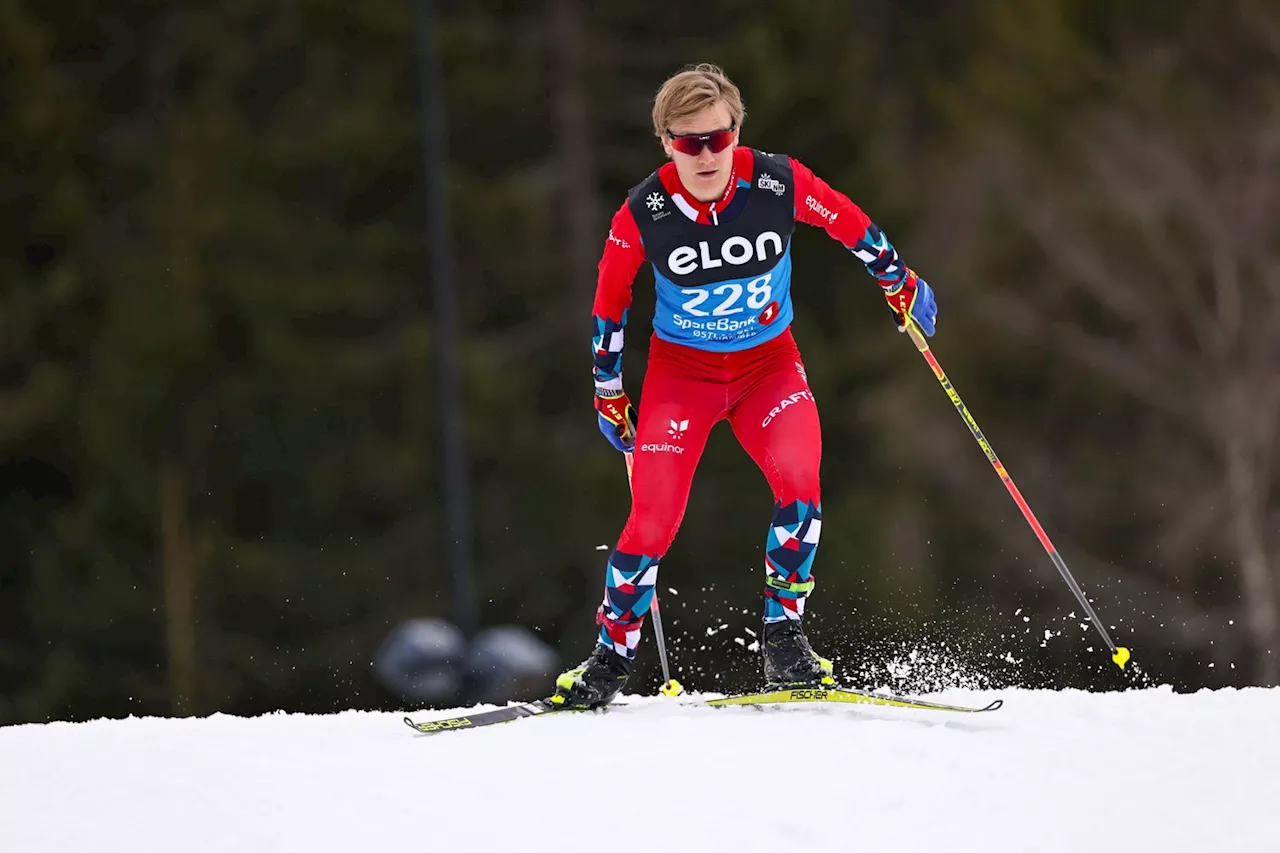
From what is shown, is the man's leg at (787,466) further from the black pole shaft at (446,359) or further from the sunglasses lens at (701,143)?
the black pole shaft at (446,359)

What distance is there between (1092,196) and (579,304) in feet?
19.7

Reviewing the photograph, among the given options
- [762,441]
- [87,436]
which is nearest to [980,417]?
[87,436]

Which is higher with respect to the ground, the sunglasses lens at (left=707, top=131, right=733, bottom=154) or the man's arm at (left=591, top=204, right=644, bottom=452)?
the sunglasses lens at (left=707, top=131, right=733, bottom=154)

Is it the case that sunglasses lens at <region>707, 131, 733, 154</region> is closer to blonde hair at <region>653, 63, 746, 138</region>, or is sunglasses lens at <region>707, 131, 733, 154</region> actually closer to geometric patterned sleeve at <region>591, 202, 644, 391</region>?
blonde hair at <region>653, 63, 746, 138</region>

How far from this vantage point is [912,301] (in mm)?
5176

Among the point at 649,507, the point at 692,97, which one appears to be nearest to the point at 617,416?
the point at 649,507

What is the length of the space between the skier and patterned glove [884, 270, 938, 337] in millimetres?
106

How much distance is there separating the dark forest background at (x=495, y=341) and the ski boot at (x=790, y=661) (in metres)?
8.98

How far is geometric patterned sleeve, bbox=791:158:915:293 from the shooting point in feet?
16.2

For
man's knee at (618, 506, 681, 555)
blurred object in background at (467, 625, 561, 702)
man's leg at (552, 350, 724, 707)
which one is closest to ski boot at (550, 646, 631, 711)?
man's leg at (552, 350, 724, 707)

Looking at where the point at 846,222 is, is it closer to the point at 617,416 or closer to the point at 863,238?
the point at 863,238

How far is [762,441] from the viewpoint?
4.91m

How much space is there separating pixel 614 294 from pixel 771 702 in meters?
1.39

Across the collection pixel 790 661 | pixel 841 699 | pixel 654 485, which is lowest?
pixel 841 699
